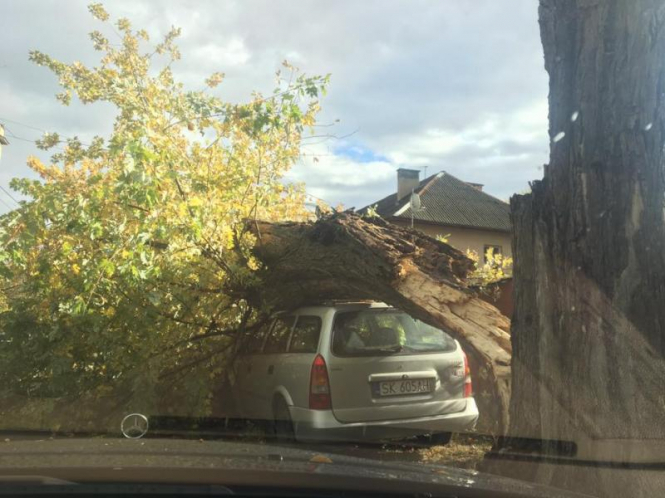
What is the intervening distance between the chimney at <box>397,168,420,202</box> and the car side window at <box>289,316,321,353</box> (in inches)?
1105

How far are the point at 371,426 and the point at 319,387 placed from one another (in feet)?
2.16

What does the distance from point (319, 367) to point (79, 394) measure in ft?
8.76

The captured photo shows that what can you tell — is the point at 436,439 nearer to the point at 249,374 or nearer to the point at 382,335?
the point at 382,335

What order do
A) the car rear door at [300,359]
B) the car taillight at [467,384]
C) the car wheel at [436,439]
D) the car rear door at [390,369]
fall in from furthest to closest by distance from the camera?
the car wheel at [436,439] < the car taillight at [467,384] < the car rear door at [300,359] < the car rear door at [390,369]

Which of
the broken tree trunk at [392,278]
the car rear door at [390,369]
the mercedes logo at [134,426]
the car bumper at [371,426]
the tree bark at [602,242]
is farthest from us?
the car rear door at [390,369]

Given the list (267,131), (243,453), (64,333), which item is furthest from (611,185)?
(64,333)

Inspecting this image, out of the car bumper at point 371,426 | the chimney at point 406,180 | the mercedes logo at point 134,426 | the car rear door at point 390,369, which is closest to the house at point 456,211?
the chimney at point 406,180

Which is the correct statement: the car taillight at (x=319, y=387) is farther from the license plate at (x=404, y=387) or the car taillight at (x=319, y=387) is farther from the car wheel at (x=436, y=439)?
the car wheel at (x=436, y=439)

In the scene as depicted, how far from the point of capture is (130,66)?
27.9ft

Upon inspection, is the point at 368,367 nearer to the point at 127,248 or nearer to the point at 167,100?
the point at 127,248

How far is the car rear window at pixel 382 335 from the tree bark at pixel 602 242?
2968mm

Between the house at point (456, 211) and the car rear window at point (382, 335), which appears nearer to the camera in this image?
the car rear window at point (382, 335)

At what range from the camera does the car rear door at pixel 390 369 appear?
665cm

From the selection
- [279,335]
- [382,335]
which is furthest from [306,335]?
[382,335]
